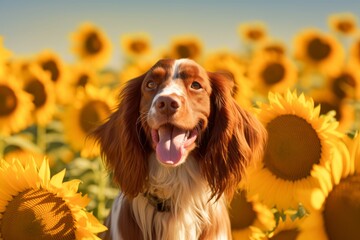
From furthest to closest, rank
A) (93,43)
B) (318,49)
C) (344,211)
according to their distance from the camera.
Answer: (93,43)
(318,49)
(344,211)

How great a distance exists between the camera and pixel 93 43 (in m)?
13.2

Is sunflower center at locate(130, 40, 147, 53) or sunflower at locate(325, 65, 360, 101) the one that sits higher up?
sunflower center at locate(130, 40, 147, 53)

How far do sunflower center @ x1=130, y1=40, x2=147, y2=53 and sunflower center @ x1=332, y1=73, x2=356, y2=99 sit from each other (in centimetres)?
531

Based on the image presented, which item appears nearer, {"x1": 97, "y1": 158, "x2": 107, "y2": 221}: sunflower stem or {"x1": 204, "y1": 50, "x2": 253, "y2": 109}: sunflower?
{"x1": 97, "y1": 158, "x2": 107, "y2": 221}: sunflower stem

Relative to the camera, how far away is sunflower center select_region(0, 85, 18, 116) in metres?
8.46

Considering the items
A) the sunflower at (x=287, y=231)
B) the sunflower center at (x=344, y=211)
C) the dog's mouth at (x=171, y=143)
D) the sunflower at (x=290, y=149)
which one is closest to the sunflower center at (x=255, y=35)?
the sunflower at (x=290, y=149)

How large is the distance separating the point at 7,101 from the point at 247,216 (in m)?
Answer: 4.07

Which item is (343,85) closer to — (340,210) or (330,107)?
A: (330,107)

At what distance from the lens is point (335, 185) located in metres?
3.65

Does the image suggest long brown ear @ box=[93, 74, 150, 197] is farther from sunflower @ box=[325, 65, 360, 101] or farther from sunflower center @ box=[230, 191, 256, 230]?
sunflower @ box=[325, 65, 360, 101]

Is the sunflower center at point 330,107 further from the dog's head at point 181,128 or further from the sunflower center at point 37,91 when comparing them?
the sunflower center at point 37,91

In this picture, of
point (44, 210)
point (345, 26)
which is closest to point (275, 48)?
point (345, 26)

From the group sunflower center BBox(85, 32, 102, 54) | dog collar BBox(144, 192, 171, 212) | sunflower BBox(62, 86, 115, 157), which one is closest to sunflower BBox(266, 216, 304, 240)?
dog collar BBox(144, 192, 171, 212)

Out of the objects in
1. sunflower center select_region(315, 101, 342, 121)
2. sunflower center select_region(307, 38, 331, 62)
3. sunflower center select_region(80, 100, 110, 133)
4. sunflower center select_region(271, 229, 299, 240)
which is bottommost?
sunflower center select_region(307, 38, 331, 62)
